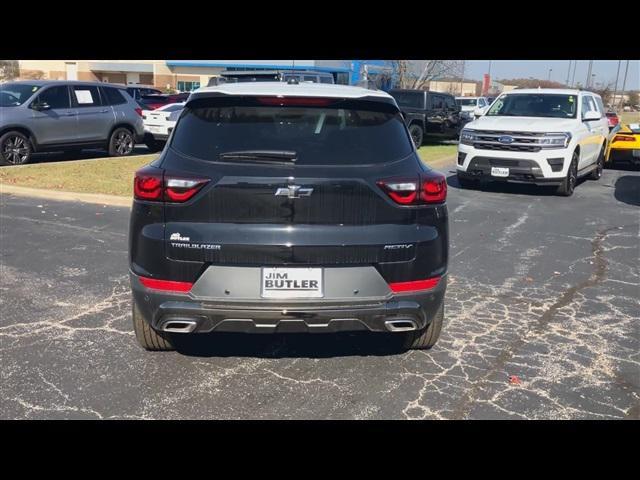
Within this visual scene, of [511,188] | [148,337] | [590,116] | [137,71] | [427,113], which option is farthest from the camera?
[137,71]

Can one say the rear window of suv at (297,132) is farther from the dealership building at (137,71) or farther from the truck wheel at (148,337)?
the dealership building at (137,71)

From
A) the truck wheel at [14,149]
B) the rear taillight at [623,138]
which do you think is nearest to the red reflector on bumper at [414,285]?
the truck wheel at [14,149]

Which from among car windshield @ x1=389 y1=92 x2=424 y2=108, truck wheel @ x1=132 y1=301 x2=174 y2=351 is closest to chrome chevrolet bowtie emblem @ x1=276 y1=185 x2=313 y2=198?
truck wheel @ x1=132 y1=301 x2=174 y2=351

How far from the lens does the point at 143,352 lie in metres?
4.21

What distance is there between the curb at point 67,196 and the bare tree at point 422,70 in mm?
22600

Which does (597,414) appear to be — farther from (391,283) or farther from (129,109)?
(129,109)

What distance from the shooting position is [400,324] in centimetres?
351

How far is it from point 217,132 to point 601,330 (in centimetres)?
334

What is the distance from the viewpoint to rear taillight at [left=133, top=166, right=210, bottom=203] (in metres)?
3.32

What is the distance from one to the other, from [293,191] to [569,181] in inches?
358

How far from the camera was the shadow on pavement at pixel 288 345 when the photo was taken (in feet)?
13.9

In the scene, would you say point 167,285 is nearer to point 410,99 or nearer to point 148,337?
point 148,337

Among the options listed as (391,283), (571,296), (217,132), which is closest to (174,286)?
(217,132)

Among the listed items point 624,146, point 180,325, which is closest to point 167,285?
point 180,325
